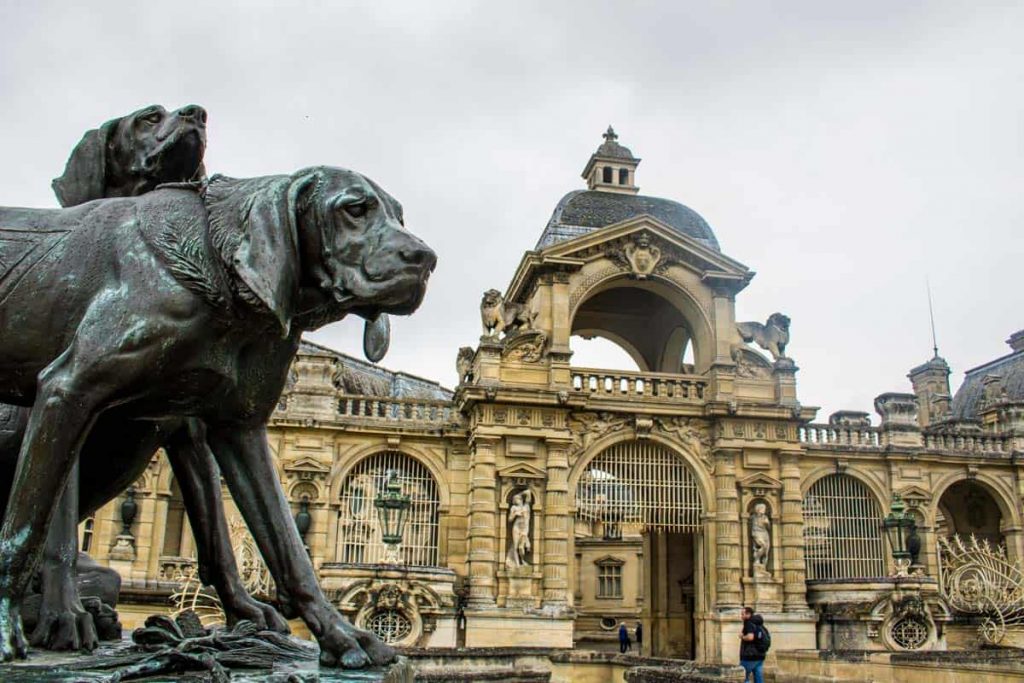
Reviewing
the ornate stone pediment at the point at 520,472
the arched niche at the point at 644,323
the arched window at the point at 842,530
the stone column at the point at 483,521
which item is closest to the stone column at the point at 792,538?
the arched window at the point at 842,530

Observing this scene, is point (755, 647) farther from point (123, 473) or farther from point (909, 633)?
point (123, 473)

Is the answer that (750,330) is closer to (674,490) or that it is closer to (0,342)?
(674,490)

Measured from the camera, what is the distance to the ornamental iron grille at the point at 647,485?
22891 mm

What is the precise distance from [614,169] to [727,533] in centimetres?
1061

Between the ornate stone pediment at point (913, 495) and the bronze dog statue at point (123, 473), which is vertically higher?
the ornate stone pediment at point (913, 495)

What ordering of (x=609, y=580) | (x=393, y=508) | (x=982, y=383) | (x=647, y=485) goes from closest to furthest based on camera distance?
1. (x=393, y=508)
2. (x=647, y=485)
3. (x=982, y=383)
4. (x=609, y=580)

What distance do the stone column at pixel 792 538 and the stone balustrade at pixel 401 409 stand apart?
791 cm

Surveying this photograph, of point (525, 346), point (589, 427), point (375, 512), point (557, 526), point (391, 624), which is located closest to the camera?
point (391, 624)

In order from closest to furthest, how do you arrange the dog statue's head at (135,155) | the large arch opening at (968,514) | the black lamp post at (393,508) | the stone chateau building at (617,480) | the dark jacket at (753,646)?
the dog statue's head at (135,155) < the dark jacket at (753,646) < the black lamp post at (393,508) < the stone chateau building at (617,480) < the large arch opening at (968,514)

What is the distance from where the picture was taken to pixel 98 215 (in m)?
3.29

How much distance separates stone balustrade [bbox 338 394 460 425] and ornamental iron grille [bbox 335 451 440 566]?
957mm

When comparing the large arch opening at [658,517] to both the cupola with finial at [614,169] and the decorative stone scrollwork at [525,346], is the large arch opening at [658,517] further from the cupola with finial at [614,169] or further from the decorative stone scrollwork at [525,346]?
the cupola with finial at [614,169]

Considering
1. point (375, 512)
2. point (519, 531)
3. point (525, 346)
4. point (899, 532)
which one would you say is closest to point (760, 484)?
point (899, 532)

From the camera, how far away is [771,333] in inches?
958
